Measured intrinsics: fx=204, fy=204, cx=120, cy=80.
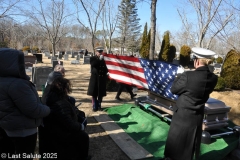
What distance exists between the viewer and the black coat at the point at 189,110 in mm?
2791

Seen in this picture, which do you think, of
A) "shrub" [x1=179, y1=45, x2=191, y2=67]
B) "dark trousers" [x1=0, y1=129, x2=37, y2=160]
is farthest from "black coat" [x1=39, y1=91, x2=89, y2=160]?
"shrub" [x1=179, y1=45, x2=191, y2=67]

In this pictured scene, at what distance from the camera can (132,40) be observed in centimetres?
5241

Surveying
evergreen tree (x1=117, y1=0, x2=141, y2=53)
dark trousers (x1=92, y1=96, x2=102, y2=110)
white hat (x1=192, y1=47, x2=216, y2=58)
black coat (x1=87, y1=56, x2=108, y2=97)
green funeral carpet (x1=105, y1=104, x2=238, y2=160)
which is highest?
evergreen tree (x1=117, y1=0, x2=141, y2=53)

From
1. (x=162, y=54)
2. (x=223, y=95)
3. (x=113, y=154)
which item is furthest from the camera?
(x=162, y=54)

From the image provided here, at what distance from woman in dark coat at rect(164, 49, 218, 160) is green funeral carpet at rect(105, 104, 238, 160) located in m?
0.69

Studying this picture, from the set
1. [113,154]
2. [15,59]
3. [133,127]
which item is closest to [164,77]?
[133,127]

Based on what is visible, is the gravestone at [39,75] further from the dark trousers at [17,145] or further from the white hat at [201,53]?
the white hat at [201,53]

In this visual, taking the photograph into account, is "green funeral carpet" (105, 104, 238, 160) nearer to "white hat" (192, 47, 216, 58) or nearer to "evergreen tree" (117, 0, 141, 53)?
"white hat" (192, 47, 216, 58)

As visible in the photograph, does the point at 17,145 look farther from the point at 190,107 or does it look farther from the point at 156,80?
the point at 156,80

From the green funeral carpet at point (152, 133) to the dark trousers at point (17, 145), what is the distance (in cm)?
206

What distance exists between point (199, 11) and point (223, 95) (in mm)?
7695

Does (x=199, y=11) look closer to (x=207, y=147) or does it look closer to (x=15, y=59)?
(x=207, y=147)

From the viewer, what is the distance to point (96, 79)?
582 centimetres

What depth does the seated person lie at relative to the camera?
8.46 ft
